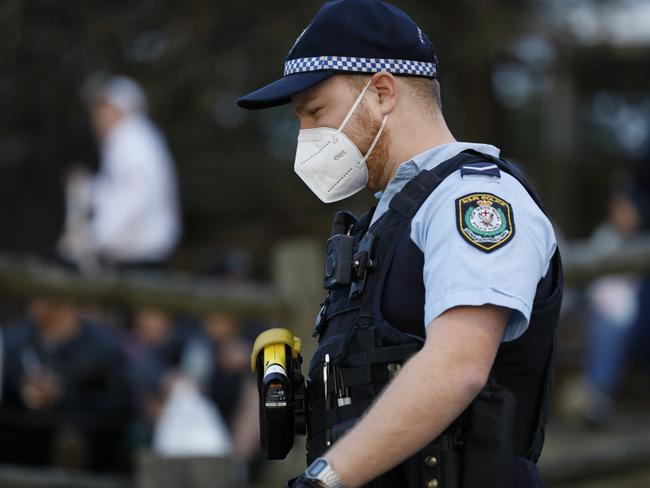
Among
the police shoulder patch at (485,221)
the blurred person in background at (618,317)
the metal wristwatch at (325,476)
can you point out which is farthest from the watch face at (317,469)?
the blurred person in background at (618,317)

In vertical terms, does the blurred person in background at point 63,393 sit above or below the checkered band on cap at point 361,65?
below

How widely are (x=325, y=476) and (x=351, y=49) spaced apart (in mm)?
888

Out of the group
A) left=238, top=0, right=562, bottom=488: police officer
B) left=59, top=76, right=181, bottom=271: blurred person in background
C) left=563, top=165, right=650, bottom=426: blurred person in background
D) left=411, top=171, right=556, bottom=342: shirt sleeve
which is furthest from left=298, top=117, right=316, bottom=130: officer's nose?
left=563, top=165, right=650, bottom=426: blurred person in background

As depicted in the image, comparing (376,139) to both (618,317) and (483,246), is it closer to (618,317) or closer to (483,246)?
(483,246)

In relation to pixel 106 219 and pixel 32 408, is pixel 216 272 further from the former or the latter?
pixel 32 408

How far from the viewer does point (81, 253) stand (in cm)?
739

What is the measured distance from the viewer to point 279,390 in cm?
269

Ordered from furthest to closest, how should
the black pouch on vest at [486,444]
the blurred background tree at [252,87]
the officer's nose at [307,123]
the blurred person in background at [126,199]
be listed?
the blurred background tree at [252,87]
the blurred person in background at [126,199]
the officer's nose at [307,123]
the black pouch on vest at [486,444]

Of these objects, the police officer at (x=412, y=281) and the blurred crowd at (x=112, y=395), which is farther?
the blurred crowd at (x=112, y=395)

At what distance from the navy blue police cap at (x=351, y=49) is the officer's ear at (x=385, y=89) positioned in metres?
0.02

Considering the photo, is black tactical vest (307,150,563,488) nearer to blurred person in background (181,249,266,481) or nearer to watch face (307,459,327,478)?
watch face (307,459,327,478)

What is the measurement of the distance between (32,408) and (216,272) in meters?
1.88

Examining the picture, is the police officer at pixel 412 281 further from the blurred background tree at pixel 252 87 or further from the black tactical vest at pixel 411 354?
→ the blurred background tree at pixel 252 87

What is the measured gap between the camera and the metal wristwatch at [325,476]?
7.59 feet
